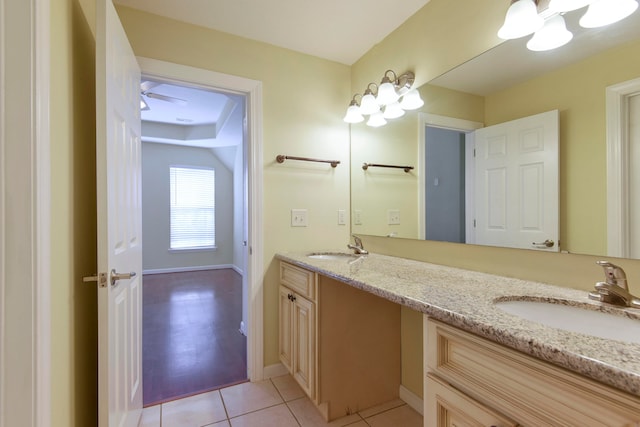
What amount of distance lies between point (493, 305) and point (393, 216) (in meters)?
1.15

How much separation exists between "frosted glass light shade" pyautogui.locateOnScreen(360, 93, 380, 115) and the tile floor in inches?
75.1

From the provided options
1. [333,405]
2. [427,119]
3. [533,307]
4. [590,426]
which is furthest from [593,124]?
[333,405]

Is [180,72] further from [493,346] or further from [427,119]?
[493,346]

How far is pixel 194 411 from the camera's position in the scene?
1.68 m

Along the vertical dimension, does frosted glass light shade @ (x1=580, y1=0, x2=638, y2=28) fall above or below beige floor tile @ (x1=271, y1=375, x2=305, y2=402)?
above

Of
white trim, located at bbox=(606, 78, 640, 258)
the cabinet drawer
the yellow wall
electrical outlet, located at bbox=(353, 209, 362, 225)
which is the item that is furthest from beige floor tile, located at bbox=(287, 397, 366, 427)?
white trim, located at bbox=(606, 78, 640, 258)

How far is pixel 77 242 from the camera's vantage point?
1142 millimetres

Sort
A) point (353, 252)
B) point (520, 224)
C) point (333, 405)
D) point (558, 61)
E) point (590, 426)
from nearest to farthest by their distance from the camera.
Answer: point (590, 426) → point (558, 61) → point (520, 224) → point (333, 405) → point (353, 252)

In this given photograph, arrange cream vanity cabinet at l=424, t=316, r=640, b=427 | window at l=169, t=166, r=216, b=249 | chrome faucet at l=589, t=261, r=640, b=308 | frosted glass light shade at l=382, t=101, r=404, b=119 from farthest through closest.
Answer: window at l=169, t=166, r=216, b=249
frosted glass light shade at l=382, t=101, r=404, b=119
chrome faucet at l=589, t=261, r=640, b=308
cream vanity cabinet at l=424, t=316, r=640, b=427

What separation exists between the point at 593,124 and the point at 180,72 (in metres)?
2.08

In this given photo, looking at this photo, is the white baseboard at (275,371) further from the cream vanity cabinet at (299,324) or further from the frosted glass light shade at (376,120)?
the frosted glass light shade at (376,120)

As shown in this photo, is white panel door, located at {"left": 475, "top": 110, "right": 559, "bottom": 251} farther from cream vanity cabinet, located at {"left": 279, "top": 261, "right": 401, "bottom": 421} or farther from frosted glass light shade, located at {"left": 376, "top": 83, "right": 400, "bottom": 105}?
cream vanity cabinet, located at {"left": 279, "top": 261, "right": 401, "bottom": 421}

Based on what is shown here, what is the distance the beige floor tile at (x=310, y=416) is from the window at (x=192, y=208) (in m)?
4.78

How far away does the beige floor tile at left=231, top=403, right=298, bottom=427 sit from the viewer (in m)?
1.57
